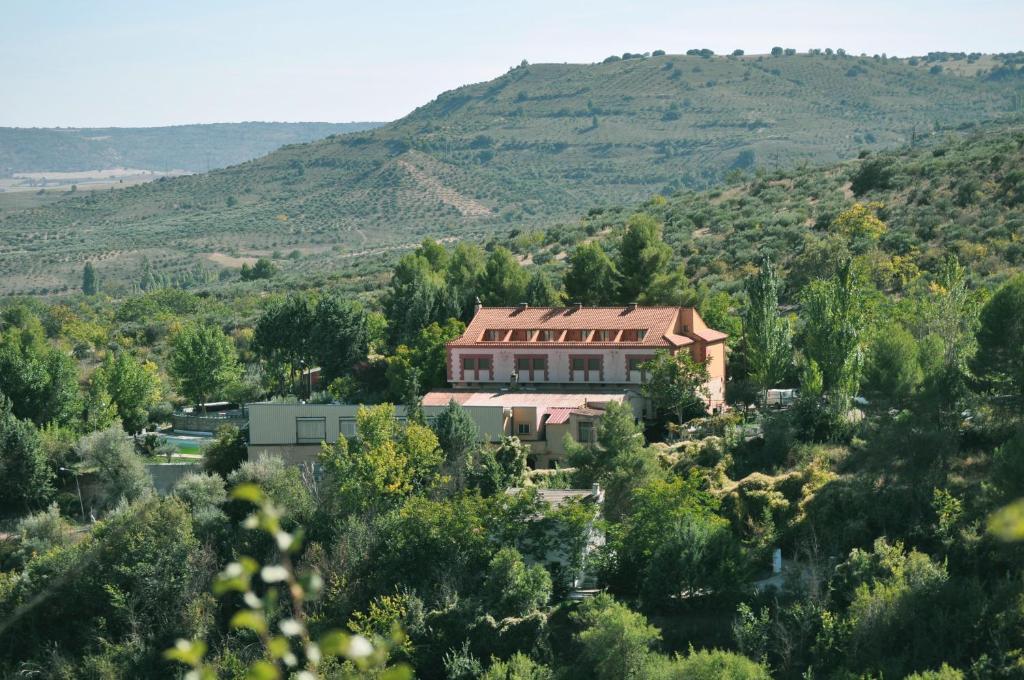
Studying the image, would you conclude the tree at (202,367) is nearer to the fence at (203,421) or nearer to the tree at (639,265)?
the fence at (203,421)

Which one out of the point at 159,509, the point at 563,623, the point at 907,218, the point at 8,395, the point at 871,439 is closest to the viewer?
the point at 563,623

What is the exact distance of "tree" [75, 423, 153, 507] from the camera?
47844 mm

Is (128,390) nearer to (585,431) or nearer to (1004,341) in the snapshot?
(585,431)

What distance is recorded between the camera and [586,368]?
51.4 meters

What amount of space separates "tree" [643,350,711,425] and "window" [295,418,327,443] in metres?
11.4

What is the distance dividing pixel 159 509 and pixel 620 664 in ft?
55.9

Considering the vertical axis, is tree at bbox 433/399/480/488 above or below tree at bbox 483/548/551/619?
above

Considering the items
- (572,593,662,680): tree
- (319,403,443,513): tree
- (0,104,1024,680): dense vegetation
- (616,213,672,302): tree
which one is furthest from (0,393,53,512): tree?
(572,593,662,680): tree

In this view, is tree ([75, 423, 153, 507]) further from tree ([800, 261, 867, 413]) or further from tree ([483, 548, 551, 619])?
tree ([800, 261, 867, 413])

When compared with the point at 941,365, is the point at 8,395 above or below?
below

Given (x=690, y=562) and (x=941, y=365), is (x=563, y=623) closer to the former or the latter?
(x=690, y=562)

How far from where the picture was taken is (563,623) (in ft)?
116

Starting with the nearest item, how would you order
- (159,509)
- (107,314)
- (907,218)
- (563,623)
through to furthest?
(563,623), (159,509), (907,218), (107,314)

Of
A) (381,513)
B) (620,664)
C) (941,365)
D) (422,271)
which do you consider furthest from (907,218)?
(620,664)
